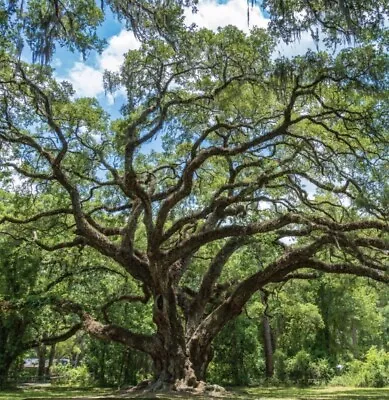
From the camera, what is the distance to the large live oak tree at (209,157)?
9719 millimetres

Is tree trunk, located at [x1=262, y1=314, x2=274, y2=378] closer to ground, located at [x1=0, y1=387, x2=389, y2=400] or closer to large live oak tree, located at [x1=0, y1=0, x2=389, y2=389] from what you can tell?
ground, located at [x1=0, y1=387, x2=389, y2=400]

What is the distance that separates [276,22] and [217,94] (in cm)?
420

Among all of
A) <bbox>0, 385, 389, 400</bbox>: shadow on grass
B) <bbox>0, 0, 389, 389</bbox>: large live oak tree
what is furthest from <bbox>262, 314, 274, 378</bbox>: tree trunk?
<bbox>0, 0, 389, 389</bbox>: large live oak tree

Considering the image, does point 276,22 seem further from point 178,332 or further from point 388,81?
point 178,332

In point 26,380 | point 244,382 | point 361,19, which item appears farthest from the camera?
point 26,380

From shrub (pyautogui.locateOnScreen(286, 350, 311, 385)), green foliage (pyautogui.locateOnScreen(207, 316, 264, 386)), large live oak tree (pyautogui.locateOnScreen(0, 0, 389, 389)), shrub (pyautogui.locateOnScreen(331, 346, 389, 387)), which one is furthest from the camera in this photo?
shrub (pyautogui.locateOnScreen(286, 350, 311, 385))

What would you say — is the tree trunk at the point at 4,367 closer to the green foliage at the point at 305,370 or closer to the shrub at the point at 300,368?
the green foliage at the point at 305,370

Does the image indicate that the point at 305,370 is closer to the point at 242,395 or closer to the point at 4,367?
the point at 242,395

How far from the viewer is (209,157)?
11875 mm

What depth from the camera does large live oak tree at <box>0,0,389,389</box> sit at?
9.72 m

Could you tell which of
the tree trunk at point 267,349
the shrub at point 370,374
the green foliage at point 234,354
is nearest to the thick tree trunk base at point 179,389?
the green foliage at point 234,354

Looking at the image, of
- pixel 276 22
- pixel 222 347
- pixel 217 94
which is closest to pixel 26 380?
pixel 222 347

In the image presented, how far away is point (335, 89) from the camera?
9398 millimetres

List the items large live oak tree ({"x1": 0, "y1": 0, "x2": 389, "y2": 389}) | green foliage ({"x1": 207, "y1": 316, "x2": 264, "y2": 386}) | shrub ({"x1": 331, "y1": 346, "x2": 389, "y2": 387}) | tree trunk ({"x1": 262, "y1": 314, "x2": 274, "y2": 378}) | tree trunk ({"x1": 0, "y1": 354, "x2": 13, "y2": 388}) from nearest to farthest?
large live oak tree ({"x1": 0, "y1": 0, "x2": 389, "y2": 389}) < tree trunk ({"x1": 0, "y1": 354, "x2": 13, "y2": 388}) < shrub ({"x1": 331, "y1": 346, "x2": 389, "y2": 387}) < green foliage ({"x1": 207, "y1": 316, "x2": 264, "y2": 386}) < tree trunk ({"x1": 262, "y1": 314, "x2": 274, "y2": 378})
